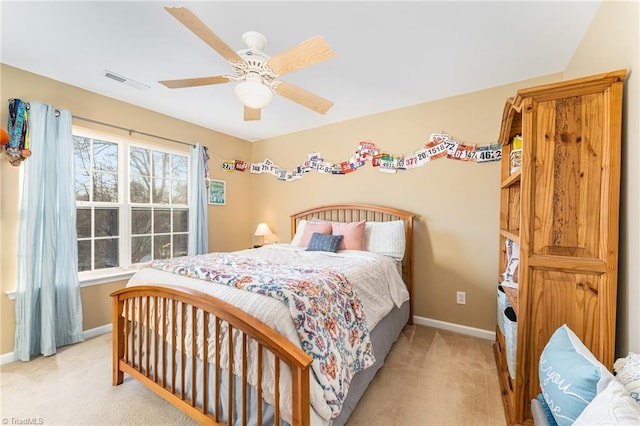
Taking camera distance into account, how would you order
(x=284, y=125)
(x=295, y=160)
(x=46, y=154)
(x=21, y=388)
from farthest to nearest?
(x=295, y=160) → (x=284, y=125) → (x=46, y=154) → (x=21, y=388)

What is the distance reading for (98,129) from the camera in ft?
9.06

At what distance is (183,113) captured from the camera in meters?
3.29

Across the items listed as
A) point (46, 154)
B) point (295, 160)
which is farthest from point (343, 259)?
point (46, 154)

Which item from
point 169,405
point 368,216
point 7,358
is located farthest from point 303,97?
point 7,358

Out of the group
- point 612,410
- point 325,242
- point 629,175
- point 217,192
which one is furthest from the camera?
point 217,192

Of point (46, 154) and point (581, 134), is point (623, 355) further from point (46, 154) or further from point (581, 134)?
point (46, 154)

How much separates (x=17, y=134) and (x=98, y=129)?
624mm

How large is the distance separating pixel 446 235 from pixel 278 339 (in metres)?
2.30

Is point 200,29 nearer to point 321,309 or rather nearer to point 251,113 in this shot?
point 251,113

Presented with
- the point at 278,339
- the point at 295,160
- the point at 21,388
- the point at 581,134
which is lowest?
the point at 21,388

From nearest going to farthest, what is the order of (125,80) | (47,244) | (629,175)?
(629,175)
(47,244)
(125,80)

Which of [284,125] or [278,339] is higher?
[284,125]

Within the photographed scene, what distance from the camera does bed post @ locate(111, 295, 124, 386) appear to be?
1.88m

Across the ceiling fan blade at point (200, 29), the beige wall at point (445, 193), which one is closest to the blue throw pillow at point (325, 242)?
the beige wall at point (445, 193)
